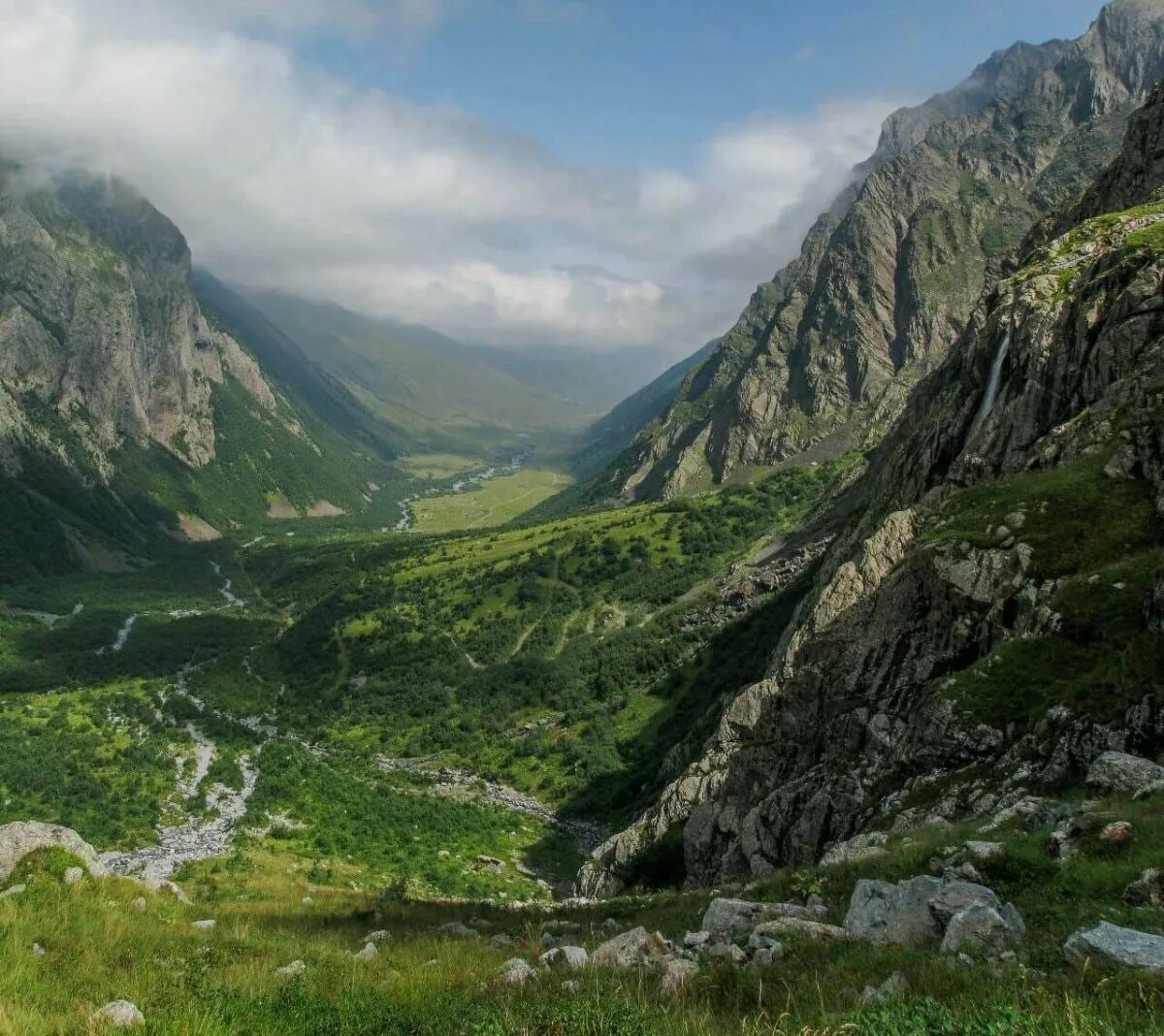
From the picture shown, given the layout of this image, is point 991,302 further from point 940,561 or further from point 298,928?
point 298,928

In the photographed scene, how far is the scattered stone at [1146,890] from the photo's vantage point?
37.1ft

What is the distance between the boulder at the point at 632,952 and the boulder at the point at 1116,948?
6.18m

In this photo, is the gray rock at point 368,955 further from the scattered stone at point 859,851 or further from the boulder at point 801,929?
the scattered stone at point 859,851

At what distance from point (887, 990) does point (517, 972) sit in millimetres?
5827

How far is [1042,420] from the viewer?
160 ft

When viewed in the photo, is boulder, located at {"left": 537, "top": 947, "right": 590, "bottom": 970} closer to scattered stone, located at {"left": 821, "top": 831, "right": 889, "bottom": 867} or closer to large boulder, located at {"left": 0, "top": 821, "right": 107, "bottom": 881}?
scattered stone, located at {"left": 821, "top": 831, "right": 889, "bottom": 867}

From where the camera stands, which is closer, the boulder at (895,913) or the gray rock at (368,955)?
the boulder at (895,913)

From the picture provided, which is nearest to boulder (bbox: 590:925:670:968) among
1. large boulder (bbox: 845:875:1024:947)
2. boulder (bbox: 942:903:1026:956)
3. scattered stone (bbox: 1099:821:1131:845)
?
large boulder (bbox: 845:875:1024:947)

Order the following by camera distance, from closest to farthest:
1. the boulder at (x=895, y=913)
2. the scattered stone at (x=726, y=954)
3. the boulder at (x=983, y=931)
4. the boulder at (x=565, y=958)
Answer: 1. the boulder at (x=983, y=931)
2. the scattered stone at (x=726, y=954)
3. the boulder at (x=895, y=913)
4. the boulder at (x=565, y=958)

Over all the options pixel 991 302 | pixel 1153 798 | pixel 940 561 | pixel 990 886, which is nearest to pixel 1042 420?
pixel 940 561

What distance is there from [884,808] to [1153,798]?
12.2 meters

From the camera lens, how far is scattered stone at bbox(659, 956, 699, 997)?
35.1 feet

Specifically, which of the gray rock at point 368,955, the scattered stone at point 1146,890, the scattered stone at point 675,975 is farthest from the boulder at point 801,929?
the gray rock at point 368,955

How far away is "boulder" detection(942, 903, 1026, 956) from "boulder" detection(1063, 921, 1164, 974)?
1.17 m
